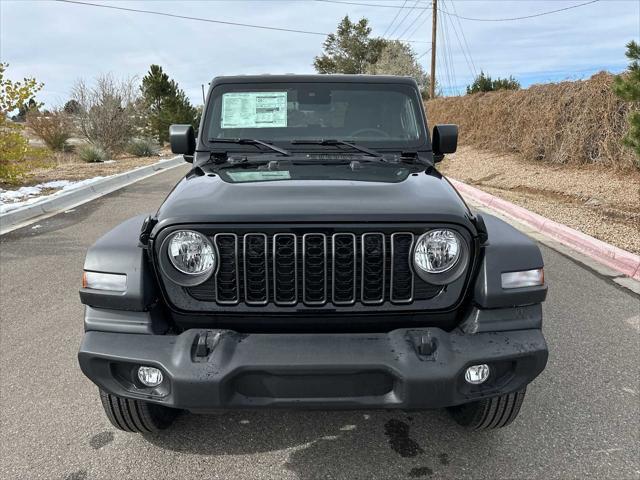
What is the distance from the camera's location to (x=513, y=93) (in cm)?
1578

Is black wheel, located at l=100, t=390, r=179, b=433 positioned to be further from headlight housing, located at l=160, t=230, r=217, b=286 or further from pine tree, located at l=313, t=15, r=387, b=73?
pine tree, located at l=313, t=15, r=387, b=73

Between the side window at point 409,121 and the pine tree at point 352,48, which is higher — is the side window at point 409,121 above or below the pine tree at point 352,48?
below

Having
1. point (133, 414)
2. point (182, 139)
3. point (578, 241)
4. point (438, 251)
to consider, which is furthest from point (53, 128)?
point (438, 251)

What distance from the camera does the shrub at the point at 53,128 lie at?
920 inches

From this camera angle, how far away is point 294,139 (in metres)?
3.17

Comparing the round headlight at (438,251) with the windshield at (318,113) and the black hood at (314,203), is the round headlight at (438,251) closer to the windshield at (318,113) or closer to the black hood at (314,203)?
the black hood at (314,203)

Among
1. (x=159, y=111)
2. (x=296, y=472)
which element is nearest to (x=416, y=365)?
(x=296, y=472)

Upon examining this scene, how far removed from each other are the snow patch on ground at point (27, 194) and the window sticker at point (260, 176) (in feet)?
23.6

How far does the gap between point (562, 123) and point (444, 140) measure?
1112 centimetres

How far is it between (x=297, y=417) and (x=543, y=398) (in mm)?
1427

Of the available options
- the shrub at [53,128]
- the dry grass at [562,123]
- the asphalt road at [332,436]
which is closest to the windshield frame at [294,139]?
the asphalt road at [332,436]

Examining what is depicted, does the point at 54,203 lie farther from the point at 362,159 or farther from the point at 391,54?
the point at 391,54

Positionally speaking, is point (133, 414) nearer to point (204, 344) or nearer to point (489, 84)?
point (204, 344)

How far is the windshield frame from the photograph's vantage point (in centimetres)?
317
